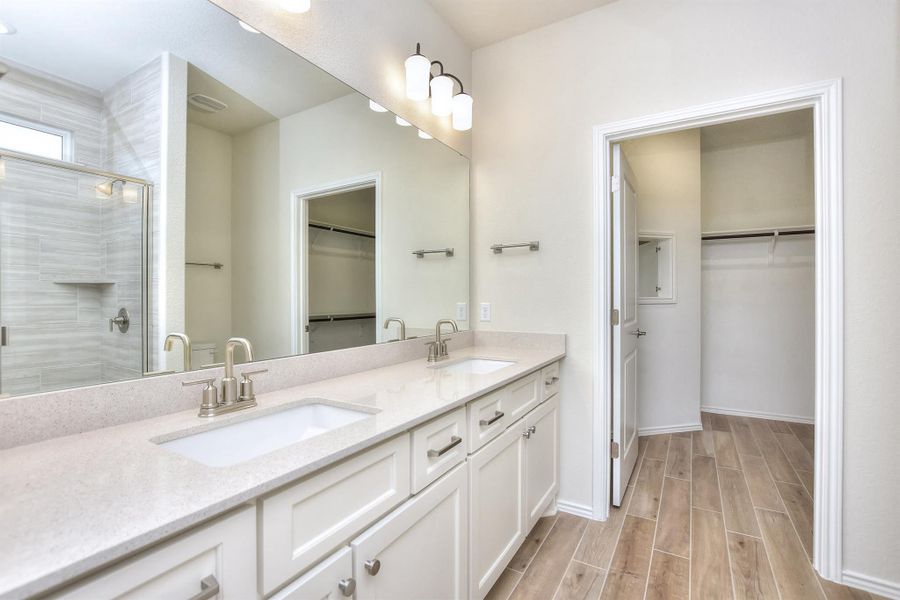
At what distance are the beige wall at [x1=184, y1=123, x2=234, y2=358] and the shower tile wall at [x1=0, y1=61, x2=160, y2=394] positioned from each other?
14 cm

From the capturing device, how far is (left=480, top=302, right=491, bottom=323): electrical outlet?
97.4 inches

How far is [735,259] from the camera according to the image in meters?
3.83

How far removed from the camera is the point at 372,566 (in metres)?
0.93

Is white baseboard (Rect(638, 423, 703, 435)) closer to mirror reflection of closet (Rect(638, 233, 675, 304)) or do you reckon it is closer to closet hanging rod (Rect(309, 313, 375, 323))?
mirror reflection of closet (Rect(638, 233, 675, 304))

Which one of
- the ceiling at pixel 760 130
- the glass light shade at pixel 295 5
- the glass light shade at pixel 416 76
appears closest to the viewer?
the glass light shade at pixel 295 5

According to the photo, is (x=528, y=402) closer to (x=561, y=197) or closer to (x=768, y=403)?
(x=561, y=197)

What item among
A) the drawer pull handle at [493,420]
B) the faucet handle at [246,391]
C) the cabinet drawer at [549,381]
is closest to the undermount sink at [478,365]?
the cabinet drawer at [549,381]

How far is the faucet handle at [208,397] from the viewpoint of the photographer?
1.06 meters

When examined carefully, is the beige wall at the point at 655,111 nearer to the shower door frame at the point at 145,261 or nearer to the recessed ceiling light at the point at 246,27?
the recessed ceiling light at the point at 246,27

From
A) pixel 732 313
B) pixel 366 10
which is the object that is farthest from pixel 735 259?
pixel 366 10

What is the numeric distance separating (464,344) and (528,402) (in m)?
0.68

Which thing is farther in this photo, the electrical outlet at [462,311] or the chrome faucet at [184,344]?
the electrical outlet at [462,311]

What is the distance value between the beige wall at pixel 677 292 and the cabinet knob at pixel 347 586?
307 centimetres

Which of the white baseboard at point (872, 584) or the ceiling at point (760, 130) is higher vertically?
the ceiling at point (760, 130)
